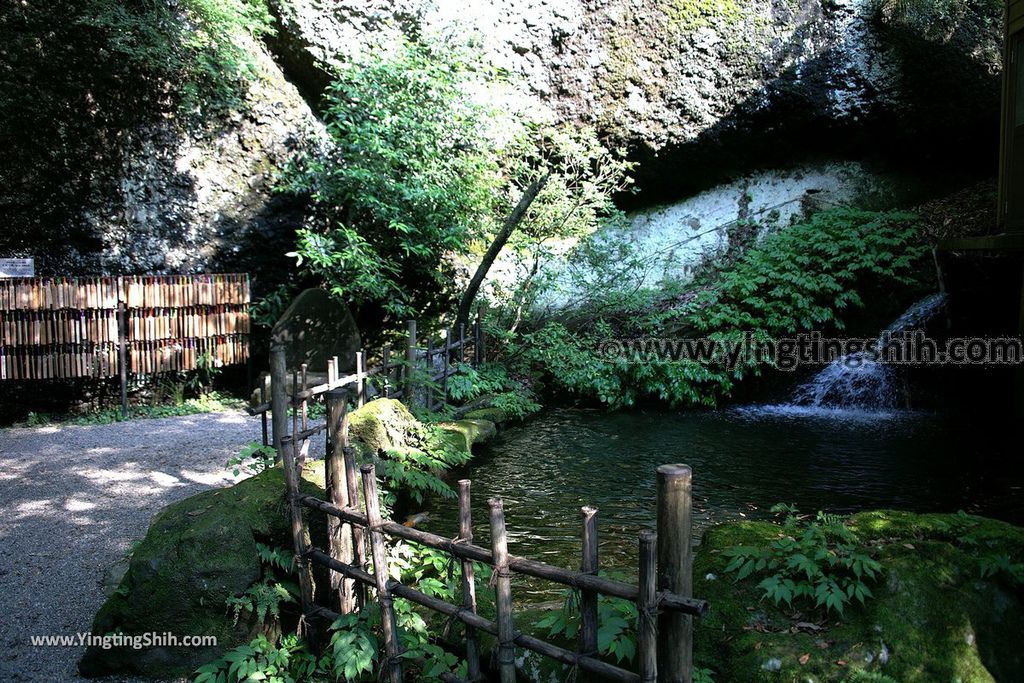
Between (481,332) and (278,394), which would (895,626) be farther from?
(481,332)

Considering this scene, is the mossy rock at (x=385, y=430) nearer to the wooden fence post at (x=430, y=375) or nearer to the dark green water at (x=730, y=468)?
the dark green water at (x=730, y=468)

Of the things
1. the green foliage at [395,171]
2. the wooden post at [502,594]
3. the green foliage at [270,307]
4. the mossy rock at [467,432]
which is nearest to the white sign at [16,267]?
the green foliage at [270,307]

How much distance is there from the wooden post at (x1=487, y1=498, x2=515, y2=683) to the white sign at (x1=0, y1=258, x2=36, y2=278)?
8633 mm

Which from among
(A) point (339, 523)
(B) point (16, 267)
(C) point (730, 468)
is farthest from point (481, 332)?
(A) point (339, 523)

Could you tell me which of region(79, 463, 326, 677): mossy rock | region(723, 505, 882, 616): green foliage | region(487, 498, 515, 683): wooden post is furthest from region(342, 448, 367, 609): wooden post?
region(723, 505, 882, 616): green foliage

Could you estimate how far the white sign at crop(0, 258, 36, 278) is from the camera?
29.2 ft

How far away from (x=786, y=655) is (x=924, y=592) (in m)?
0.75

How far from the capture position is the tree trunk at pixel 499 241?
9242 mm

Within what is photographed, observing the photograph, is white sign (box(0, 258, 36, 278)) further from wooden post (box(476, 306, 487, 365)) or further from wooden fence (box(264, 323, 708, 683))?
wooden fence (box(264, 323, 708, 683))

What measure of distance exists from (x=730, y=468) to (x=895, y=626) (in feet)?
15.2

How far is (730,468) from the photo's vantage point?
7.68 m

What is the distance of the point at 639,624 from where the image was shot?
2781 mm

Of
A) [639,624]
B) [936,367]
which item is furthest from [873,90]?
[639,624]

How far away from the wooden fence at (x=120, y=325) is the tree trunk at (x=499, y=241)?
132 inches
